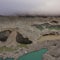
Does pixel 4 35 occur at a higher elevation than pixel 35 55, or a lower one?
higher

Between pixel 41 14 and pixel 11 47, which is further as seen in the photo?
pixel 41 14

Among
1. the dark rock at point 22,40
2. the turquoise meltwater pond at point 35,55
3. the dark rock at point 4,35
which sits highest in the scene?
the dark rock at point 4,35

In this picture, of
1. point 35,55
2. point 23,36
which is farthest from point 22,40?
point 35,55

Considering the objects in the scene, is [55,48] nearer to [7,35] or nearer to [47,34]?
[47,34]

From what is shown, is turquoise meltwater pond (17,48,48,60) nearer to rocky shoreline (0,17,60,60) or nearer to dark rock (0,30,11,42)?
rocky shoreline (0,17,60,60)

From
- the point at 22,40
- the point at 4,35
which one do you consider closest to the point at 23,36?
the point at 22,40

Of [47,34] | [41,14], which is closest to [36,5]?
[41,14]

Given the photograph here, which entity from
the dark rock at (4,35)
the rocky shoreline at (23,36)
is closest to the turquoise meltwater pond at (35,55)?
the rocky shoreline at (23,36)

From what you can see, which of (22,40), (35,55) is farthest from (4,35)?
(35,55)

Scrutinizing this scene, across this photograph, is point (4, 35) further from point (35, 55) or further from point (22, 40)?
point (35, 55)

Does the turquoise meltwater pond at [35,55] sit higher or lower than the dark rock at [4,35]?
lower

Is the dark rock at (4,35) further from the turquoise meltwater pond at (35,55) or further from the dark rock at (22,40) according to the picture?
the turquoise meltwater pond at (35,55)
